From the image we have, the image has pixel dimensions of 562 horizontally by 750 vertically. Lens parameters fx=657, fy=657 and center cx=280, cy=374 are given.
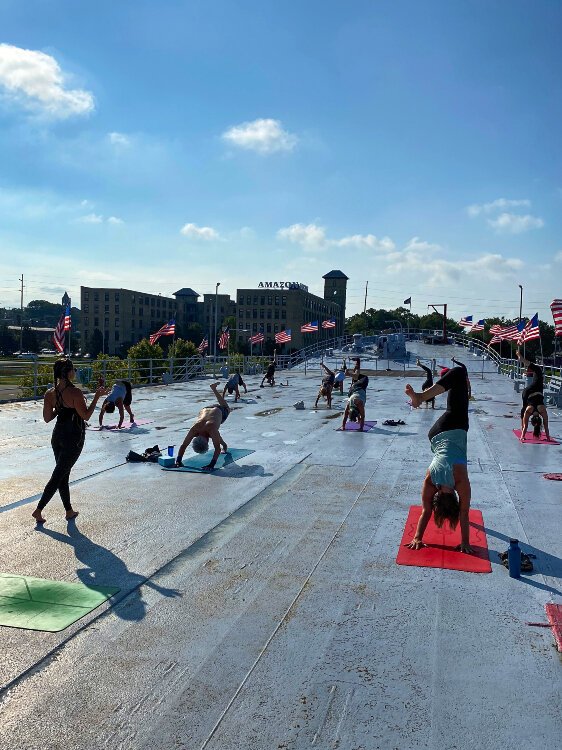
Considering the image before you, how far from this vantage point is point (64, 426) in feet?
24.1

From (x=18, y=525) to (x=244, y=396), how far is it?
17.8 meters

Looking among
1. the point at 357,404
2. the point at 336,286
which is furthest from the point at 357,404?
the point at 336,286

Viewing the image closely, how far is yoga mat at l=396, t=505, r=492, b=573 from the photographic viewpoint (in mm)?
6109

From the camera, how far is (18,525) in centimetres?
716

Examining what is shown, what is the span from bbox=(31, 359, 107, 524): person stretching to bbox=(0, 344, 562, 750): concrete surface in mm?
379

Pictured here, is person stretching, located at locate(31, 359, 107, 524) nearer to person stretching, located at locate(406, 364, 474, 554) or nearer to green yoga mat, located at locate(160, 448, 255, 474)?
green yoga mat, located at locate(160, 448, 255, 474)

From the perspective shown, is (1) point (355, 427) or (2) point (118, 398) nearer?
(2) point (118, 398)

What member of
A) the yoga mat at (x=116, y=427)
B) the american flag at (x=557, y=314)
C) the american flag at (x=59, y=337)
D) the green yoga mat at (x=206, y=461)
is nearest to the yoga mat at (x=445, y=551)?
the green yoga mat at (x=206, y=461)

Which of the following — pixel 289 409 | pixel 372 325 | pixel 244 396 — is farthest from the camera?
pixel 372 325

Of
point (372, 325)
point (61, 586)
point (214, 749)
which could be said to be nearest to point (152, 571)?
point (61, 586)

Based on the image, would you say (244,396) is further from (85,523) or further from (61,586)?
(61,586)

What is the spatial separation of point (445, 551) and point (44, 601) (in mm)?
3732

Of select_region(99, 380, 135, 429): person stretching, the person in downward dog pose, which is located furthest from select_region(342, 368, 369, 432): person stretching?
select_region(99, 380, 135, 429): person stretching

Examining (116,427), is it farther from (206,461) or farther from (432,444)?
(432,444)
